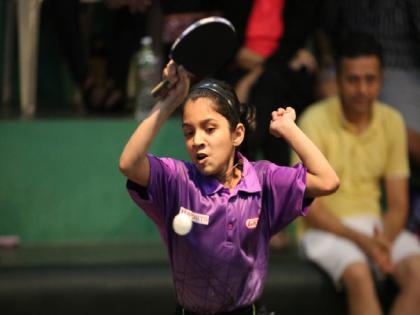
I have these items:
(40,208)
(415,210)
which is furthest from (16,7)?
(415,210)

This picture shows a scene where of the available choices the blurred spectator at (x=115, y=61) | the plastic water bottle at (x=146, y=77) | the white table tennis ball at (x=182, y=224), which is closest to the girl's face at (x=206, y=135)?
the white table tennis ball at (x=182, y=224)

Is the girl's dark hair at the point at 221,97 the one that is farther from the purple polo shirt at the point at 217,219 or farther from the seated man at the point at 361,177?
the seated man at the point at 361,177

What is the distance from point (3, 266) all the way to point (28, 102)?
42.6 inches

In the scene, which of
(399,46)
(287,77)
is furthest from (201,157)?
(399,46)

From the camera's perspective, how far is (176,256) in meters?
3.25

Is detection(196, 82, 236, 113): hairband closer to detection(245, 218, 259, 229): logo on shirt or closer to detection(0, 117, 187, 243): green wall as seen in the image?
detection(245, 218, 259, 229): logo on shirt

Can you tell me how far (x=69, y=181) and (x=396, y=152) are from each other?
1645mm

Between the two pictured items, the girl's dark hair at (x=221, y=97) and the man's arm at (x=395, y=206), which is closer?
the girl's dark hair at (x=221, y=97)

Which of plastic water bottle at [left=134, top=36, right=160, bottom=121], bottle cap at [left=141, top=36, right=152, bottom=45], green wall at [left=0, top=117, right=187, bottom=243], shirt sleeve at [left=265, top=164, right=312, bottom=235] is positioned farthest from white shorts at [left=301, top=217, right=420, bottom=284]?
bottle cap at [left=141, top=36, right=152, bottom=45]

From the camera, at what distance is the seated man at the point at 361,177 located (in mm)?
4531

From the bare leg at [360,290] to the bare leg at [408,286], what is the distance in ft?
0.36

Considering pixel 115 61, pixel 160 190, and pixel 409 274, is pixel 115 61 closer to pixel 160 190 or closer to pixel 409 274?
pixel 409 274

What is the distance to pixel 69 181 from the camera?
509 cm

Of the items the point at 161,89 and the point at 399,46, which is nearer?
the point at 161,89
